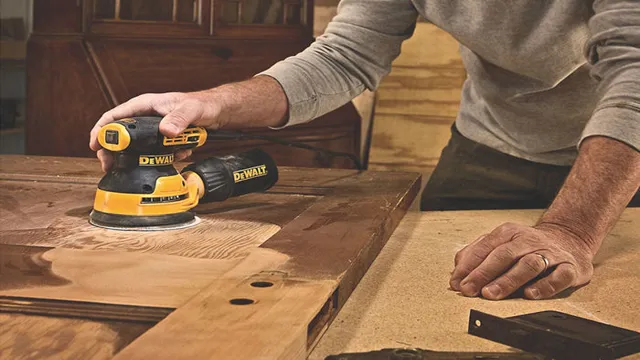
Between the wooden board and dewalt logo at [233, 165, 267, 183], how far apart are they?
59 mm

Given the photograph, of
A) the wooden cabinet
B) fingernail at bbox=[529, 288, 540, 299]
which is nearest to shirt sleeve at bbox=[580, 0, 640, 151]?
fingernail at bbox=[529, 288, 540, 299]

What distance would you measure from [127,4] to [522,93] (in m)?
1.65

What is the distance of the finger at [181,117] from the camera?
142cm

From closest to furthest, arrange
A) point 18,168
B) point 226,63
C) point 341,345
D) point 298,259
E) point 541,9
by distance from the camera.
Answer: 1. point 341,345
2. point 298,259
3. point 541,9
4. point 18,168
5. point 226,63

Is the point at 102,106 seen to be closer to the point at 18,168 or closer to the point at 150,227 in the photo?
the point at 18,168

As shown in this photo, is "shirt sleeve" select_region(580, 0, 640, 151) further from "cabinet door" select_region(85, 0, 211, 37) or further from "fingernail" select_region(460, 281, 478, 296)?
"cabinet door" select_region(85, 0, 211, 37)

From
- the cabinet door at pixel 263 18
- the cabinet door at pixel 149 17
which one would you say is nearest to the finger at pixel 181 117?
the cabinet door at pixel 149 17

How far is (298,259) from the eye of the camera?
3.84 ft

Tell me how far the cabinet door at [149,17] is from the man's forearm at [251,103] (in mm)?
1377

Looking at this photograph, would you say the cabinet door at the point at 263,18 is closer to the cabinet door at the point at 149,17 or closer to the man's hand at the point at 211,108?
the cabinet door at the point at 149,17

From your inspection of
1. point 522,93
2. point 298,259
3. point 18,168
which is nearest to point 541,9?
point 522,93

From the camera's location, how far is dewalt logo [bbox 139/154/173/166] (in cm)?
143

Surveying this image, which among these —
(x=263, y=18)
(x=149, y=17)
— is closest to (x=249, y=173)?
(x=149, y=17)

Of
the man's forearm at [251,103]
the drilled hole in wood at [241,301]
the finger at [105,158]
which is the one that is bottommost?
the drilled hole in wood at [241,301]
